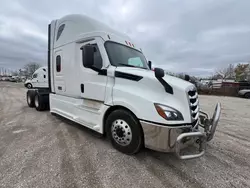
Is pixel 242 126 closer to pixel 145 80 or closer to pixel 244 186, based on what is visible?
pixel 244 186

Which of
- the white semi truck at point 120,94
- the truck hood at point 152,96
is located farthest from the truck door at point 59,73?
the truck hood at point 152,96

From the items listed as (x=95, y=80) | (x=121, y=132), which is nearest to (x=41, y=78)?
(x=95, y=80)

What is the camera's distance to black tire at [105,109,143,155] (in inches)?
108

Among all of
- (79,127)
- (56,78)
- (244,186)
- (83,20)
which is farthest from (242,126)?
(56,78)

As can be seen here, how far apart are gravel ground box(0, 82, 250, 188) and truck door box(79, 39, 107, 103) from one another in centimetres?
107

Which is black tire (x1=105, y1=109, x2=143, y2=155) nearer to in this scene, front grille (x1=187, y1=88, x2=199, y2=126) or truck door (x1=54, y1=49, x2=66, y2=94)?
front grille (x1=187, y1=88, x2=199, y2=126)

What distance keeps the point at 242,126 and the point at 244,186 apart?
370 centimetres

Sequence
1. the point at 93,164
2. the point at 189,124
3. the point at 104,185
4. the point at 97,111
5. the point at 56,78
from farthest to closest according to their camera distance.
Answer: the point at 56,78 → the point at 97,111 → the point at 93,164 → the point at 189,124 → the point at 104,185

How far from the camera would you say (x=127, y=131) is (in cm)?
288

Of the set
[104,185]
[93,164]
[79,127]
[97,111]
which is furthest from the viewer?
[79,127]

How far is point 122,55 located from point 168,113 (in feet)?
5.97

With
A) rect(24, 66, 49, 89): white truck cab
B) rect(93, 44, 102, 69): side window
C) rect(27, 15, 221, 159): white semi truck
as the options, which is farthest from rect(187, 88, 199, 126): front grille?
rect(24, 66, 49, 89): white truck cab

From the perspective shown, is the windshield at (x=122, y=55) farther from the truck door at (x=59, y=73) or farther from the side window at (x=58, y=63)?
the side window at (x=58, y=63)

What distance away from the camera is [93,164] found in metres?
2.68
